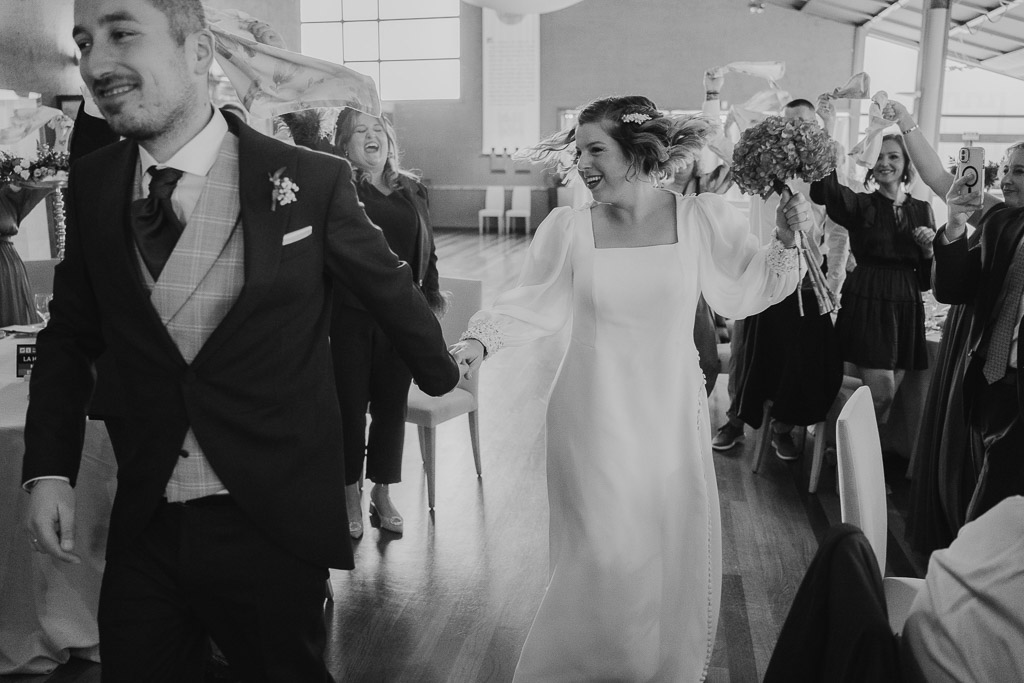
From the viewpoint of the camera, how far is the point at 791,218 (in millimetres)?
2479

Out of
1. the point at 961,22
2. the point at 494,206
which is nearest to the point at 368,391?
the point at 961,22

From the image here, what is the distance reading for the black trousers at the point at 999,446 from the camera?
283 cm

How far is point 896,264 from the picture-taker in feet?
14.4

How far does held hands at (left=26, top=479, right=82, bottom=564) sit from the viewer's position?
1.55m

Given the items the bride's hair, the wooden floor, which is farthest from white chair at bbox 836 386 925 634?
the bride's hair

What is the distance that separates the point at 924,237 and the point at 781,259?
2140 millimetres

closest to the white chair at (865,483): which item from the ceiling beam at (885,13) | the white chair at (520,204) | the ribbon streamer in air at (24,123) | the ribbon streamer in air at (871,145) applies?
the ribbon streamer in air at (871,145)

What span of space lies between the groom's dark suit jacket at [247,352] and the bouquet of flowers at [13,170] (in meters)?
2.66

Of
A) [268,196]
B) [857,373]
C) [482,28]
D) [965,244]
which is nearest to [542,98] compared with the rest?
[482,28]

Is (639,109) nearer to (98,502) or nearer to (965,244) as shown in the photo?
(965,244)

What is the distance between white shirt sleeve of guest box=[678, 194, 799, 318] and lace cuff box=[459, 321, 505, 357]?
616 millimetres

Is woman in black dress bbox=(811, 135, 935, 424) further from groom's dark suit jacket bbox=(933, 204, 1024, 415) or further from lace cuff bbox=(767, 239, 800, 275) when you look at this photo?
lace cuff bbox=(767, 239, 800, 275)

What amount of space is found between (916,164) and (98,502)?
3385 mm

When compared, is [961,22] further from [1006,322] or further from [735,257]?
[735,257]
